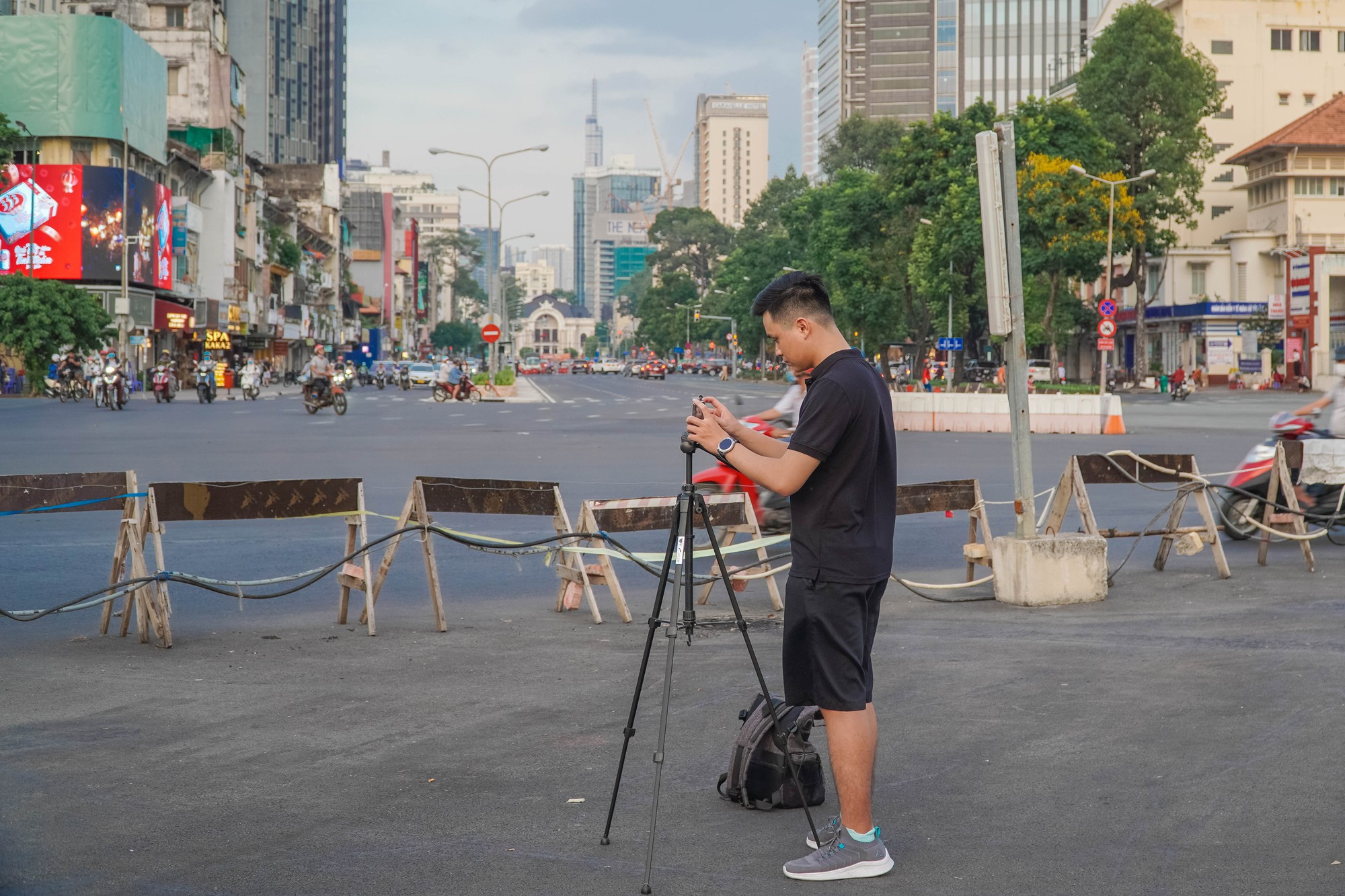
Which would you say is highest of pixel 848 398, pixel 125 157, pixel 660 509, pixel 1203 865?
pixel 125 157

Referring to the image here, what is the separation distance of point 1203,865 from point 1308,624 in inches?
179

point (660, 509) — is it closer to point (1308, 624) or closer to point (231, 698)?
point (231, 698)

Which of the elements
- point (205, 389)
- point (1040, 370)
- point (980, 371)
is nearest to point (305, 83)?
point (1040, 370)

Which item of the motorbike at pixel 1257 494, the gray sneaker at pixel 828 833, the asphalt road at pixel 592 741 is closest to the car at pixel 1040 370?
the motorbike at pixel 1257 494

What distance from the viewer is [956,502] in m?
9.84

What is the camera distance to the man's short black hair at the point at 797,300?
4398mm

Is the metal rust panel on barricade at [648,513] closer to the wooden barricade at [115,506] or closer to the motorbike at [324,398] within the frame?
the wooden barricade at [115,506]


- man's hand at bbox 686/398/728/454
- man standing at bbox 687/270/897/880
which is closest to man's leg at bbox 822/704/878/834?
man standing at bbox 687/270/897/880

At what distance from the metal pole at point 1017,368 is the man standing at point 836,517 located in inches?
199

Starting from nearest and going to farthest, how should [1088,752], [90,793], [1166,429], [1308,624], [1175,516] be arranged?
[90,793] → [1088,752] → [1308,624] → [1175,516] → [1166,429]

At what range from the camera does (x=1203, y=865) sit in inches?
174

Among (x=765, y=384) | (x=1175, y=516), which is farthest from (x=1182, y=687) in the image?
(x=765, y=384)

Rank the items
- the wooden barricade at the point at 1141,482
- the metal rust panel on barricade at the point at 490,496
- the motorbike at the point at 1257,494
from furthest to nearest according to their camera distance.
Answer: the motorbike at the point at 1257,494, the wooden barricade at the point at 1141,482, the metal rust panel on barricade at the point at 490,496

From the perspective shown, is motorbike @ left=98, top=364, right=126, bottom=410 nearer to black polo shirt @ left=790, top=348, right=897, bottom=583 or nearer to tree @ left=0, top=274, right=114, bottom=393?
tree @ left=0, top=274, right=114, bottom=393
